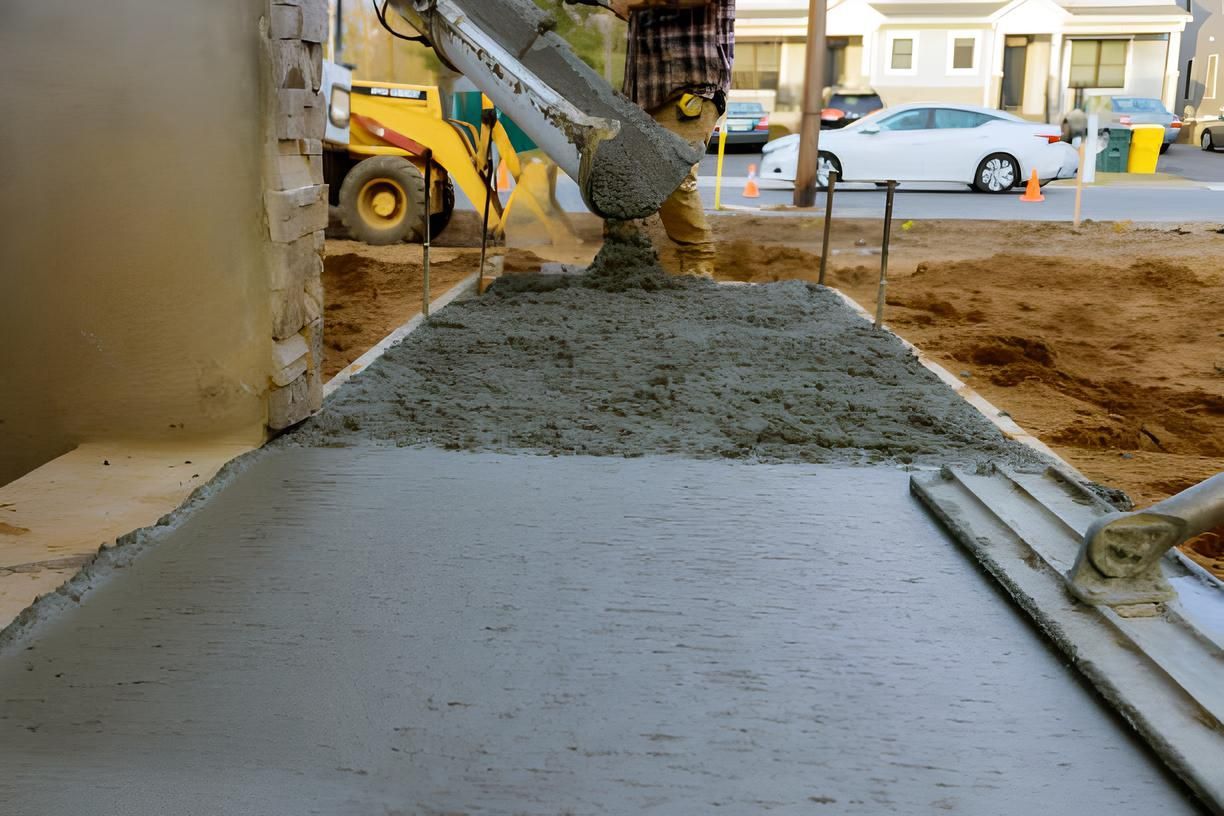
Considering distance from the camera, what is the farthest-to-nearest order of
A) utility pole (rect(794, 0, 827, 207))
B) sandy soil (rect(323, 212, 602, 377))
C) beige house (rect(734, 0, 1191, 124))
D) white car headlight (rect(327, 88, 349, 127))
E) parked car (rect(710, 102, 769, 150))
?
beige house (rect(734, 0, 1191, 124)) < parked car (rect(710, 102, 769, 150)) < utility pole (rect(794, 0, 827, 207)) < white car headlight (rect(327, 88, 349, 127)) < sandy soil (rect(323, 212, 602, 377))

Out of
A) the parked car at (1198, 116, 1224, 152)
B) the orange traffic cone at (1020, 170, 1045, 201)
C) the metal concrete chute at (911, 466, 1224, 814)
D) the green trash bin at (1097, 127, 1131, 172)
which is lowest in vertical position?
the metal concrete chute at (911, 466, 1224, 814)

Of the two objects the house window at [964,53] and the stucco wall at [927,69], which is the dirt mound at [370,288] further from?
the house window at [964,53]

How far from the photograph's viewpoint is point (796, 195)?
1548 centimetres

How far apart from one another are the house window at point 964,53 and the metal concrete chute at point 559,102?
2605 centimetres

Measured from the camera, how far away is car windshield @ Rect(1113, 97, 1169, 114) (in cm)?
2731

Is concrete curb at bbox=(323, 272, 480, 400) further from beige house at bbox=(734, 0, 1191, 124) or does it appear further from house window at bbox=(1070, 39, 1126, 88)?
house window at bbox=(1070, 39, 1126, 88)

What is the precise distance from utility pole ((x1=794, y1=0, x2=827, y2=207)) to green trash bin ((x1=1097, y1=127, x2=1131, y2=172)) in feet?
29.5

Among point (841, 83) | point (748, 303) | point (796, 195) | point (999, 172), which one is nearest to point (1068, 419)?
point (748, 303)

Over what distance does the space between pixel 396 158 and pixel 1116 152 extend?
623 inches

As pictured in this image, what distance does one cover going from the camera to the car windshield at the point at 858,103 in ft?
88.2

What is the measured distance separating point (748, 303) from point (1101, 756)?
15.5 ft

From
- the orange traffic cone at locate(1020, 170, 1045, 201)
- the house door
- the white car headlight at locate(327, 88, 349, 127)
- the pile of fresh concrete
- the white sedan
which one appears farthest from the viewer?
the house door

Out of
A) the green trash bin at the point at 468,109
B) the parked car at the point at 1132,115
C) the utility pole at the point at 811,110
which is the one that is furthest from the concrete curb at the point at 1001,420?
the parked car at the point at 1132,115

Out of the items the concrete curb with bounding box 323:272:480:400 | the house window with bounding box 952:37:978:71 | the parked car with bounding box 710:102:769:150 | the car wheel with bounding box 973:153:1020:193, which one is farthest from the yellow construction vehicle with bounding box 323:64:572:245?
the house window with bounding box 952:37:978:71
